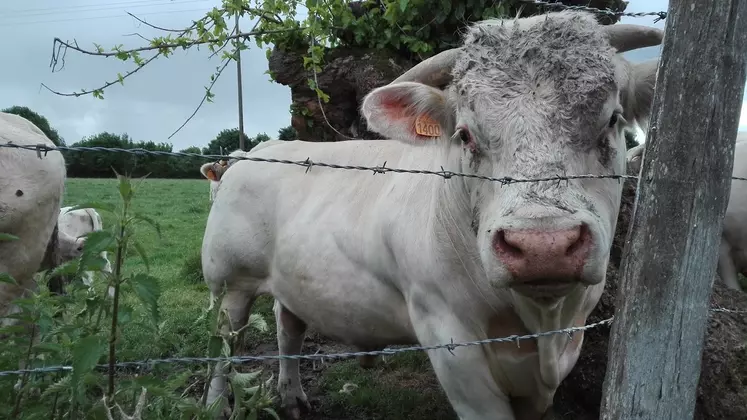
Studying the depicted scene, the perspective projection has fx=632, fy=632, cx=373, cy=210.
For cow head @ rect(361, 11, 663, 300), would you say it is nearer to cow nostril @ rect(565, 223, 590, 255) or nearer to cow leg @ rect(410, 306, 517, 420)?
cow nostril @ rect(565, 223, 590, 255)

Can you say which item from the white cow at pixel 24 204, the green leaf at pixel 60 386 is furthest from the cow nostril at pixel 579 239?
the white cow at pixel 24 204

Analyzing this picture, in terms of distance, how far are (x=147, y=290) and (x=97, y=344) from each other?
0.65 feet

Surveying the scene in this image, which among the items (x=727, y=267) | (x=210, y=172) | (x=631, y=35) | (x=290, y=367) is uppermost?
(x=631, y=35)

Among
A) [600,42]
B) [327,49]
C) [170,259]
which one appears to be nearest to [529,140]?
[600,42]

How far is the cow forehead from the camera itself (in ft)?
7.20

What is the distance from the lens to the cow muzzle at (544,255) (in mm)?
1885

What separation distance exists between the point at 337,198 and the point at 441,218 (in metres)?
1.12

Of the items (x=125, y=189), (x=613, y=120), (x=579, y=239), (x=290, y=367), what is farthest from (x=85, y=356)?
(x=290, y=367)

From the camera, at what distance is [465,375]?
2826mm

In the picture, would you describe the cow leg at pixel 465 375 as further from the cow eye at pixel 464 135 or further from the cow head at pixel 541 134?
the cow eye at pixel 464 135

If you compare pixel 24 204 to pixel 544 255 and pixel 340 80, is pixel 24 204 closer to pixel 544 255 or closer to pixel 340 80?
pixel 340 80

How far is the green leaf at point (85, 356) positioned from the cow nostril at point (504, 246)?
1.22m

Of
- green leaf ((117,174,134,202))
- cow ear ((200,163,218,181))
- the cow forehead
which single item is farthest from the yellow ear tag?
cow ear ((200,163,218,181))

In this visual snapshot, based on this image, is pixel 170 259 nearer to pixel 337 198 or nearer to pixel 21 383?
pixel 337 198
